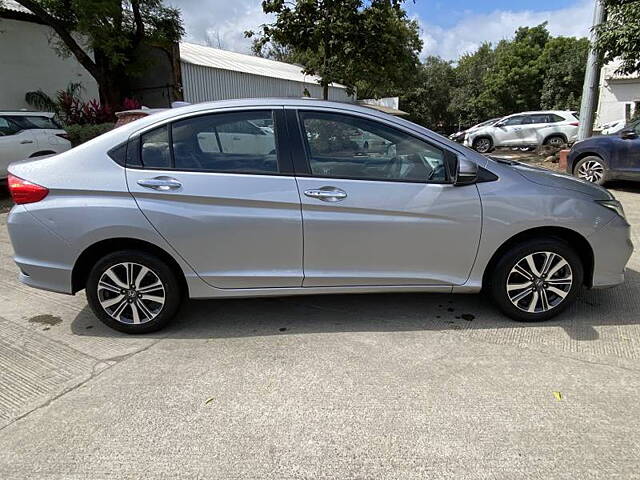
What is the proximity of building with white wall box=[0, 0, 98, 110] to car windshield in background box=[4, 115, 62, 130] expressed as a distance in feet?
22.4

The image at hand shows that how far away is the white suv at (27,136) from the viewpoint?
874 centimetres

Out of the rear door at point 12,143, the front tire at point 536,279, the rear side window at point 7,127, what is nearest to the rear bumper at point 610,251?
the front tire at point 536,279

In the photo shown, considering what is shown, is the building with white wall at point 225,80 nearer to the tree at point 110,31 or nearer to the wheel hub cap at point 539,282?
the tree at point 110,31

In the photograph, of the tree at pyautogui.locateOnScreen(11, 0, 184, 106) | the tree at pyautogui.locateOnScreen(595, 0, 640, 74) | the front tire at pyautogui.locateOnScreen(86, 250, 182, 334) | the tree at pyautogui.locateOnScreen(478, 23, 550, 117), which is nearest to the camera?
the front tire at pyautogui.locateOnScreen(86, 250, 182, 334)

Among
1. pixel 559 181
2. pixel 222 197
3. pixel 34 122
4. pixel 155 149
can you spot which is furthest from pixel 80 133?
pixel 559 181

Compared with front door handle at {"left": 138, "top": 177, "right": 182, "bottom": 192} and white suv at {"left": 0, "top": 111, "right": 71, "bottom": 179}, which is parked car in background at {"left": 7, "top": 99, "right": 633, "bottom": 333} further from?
white suv at {"left": 0, "top": 111, "right": 71, "bottom": 179}

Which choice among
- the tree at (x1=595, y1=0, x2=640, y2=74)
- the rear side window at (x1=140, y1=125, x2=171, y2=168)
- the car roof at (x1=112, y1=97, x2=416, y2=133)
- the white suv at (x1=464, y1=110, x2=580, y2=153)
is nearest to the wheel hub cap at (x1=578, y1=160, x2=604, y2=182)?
the tree at (x1=595, y1=0, x2=640, y2=74)

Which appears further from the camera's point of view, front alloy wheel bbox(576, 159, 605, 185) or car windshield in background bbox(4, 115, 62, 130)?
car windshield in background bbox(4, 115, 62, 130)

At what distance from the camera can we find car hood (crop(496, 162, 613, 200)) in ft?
11.3

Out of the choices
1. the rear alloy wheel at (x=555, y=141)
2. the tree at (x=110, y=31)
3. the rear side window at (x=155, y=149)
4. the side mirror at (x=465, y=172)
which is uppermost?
the tree at (x=110, y=31)

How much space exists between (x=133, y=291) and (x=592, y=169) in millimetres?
8760

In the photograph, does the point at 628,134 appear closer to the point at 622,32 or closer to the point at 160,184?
the point at 622,32

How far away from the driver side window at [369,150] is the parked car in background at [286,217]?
0.01 metres

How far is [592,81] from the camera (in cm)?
1034
